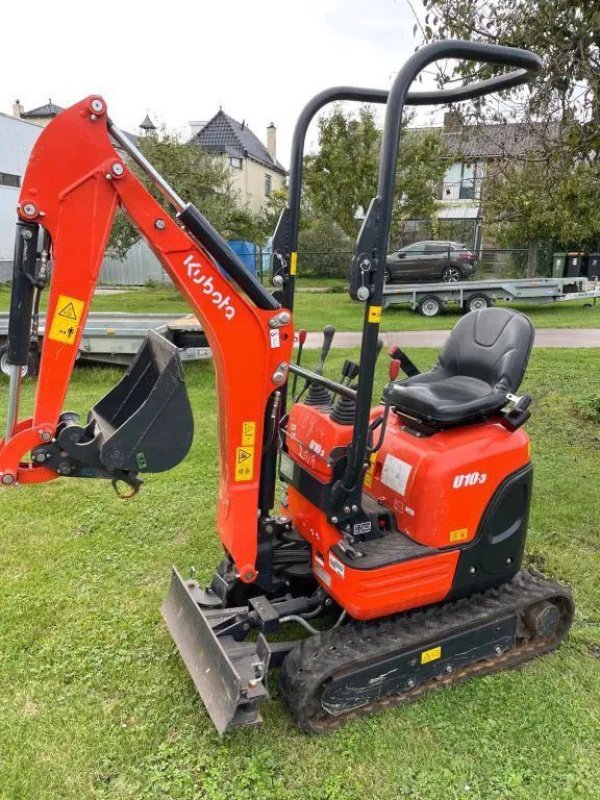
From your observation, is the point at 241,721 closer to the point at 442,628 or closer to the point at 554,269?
the point at 442,628

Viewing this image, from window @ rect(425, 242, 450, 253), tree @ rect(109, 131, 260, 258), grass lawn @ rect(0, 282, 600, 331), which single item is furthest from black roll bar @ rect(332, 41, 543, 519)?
window @ rect(425, 242, 450, 253)

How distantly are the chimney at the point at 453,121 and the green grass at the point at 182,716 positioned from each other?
3.28 metres

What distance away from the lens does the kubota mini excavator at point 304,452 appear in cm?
240

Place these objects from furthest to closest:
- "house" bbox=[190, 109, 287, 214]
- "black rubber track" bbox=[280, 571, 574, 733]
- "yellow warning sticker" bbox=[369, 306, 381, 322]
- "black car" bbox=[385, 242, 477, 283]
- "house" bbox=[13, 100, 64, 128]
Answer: "house" bbox=[13, 100, 64, 128], "house" bbox=[190, 109, 287, 214], "black car" bbox=[385, 242, 477, 283], "black rubber track" bbox=[280, 571, 574, 733], "yellow warning sticker" bbox=[369, 306, 381, 322]

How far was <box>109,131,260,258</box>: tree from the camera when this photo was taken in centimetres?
1661

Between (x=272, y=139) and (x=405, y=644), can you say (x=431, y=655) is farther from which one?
(x=272, y=139)

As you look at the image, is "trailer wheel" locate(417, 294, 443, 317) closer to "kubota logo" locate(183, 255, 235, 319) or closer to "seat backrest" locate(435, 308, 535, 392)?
"seat backrest" locate(435, 308, 535, 392)

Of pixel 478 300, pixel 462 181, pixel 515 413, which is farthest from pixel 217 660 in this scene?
pixel 478 300

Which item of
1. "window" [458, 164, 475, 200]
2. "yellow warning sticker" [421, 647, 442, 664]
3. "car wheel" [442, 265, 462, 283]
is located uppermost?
"window" [458, 164, 475, 200]

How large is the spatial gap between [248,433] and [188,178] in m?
15.7

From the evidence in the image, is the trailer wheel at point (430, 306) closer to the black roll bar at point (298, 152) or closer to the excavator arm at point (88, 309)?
the black roll bar at point (298, 152)

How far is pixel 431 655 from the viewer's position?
2.99 meters

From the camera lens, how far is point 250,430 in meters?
2.85

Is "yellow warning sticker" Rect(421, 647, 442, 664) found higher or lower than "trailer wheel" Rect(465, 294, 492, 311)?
lower
